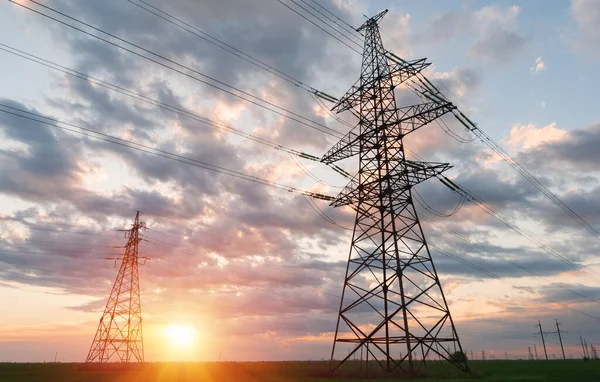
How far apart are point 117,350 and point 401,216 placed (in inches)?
1810

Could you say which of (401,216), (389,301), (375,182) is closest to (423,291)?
(389,301)

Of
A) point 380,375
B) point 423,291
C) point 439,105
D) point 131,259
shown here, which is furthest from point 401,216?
point 131,259

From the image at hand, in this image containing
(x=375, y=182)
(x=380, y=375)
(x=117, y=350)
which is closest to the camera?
(x=380, y=375)

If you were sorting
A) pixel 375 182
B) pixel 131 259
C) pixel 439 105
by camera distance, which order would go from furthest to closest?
pixel 131 259 → pixel 375 182 → pixel 439 105

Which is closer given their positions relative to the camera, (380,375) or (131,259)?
(380,375)

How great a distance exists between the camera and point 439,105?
99.8ft

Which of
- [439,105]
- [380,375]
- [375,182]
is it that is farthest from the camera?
[375,182]

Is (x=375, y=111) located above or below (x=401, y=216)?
above

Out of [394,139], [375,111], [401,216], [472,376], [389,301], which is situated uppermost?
[375,111]

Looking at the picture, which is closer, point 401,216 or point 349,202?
point 401,216

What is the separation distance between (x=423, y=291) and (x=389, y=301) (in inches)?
102

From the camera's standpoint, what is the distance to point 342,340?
30.5 metres

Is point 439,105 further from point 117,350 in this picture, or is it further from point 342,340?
point 117,350

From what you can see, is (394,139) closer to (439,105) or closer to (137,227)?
(439,105)
